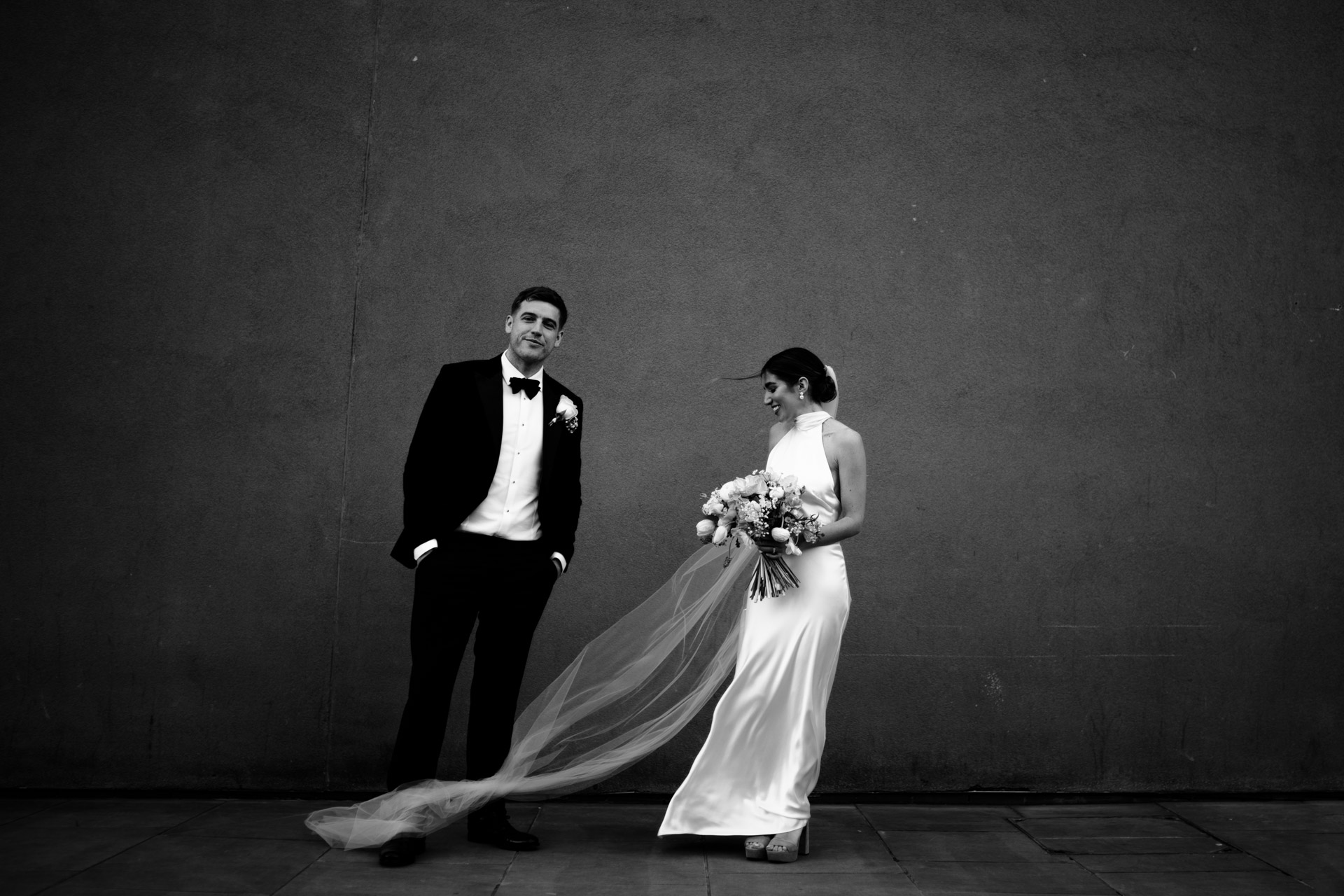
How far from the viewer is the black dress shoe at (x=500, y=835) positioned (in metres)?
4.02

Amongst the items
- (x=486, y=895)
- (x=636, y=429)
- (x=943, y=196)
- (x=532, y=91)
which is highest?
(x=532, y=91)

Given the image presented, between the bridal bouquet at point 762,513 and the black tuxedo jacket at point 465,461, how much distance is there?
0.60 m

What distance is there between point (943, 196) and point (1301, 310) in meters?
1.88

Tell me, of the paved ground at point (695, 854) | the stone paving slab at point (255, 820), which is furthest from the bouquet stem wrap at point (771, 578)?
the stone paving slab at point (255, 820)

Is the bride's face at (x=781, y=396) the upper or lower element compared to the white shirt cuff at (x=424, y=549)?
upper

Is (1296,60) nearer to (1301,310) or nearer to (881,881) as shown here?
(1301,310)

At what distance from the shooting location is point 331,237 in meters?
5.15

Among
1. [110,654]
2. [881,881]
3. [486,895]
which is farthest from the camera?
[110,654]

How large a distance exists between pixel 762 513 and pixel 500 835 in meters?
1.63

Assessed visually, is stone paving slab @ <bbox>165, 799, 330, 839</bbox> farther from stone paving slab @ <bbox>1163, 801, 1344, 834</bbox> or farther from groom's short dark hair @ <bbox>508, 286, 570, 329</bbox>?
stone paving slab @ <bbox>1163, 801, 1344, 834</bbox>

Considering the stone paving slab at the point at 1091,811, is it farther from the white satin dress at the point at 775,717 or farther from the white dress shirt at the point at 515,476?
the white dress shirt at the point at 515,476

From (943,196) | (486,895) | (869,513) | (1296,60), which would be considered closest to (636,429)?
(869,513)

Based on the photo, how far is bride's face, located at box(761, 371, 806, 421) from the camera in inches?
167

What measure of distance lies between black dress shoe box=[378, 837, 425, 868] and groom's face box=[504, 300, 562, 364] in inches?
72.4
